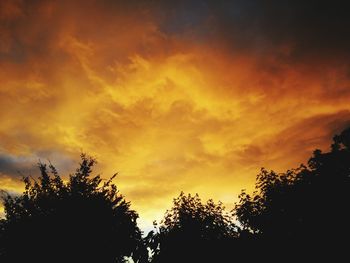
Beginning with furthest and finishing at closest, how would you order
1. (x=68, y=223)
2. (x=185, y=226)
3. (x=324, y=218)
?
1. (x=185, y=226)
2. (x=68, y=223)
3. (x=324, y=218)

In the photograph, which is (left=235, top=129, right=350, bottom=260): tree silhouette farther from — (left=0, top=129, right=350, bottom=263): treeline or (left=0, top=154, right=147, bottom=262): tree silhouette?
(left=0, top=154, right=147, bottom=262): tree silhouette

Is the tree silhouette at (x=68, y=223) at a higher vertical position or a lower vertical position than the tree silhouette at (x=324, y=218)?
higher

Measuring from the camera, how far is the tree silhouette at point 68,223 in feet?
73.2

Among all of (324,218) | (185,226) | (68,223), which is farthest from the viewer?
(185,226)

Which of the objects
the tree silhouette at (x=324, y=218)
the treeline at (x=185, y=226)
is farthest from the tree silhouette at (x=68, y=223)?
the tree silhouette at (x=324, y=218)

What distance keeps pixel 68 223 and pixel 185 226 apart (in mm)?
11703

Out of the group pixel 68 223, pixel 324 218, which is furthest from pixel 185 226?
pixel 324 218

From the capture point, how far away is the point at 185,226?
30.2 metres

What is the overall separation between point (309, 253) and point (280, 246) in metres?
0.97

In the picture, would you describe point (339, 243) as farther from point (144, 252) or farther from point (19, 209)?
point (19, 209)

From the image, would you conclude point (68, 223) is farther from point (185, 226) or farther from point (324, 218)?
point (324, 218)

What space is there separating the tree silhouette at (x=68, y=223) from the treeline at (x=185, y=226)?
70 mm

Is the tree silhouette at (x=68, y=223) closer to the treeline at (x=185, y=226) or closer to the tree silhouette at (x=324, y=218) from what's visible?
the treeline at (x=185, y=226)

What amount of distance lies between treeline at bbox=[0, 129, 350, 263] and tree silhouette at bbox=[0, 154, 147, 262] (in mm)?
70
